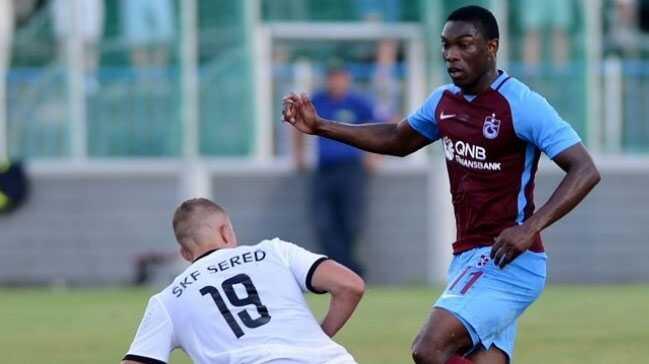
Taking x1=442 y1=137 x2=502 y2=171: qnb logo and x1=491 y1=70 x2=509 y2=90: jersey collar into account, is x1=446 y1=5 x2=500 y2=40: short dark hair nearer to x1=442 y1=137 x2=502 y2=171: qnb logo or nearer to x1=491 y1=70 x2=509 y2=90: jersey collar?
x1=491 y1=70 x2=509 y2=90: jersey collar

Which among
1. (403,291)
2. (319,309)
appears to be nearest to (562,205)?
(319,309)

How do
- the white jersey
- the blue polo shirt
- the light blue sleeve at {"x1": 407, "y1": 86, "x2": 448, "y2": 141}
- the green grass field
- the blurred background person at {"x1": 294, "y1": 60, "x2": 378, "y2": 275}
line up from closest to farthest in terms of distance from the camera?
the white jersey, the light blue sleeve at {"x1": 407, "y1": 86, "x2": 448, "y2": 141}, the green grass field, the blue polo shirt, the blurred background person at {"x1": 294, "y1": 60, "x2": 378, "y2": 275}

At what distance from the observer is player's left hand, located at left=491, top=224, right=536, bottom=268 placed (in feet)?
26.0

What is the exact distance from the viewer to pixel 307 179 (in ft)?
69.8

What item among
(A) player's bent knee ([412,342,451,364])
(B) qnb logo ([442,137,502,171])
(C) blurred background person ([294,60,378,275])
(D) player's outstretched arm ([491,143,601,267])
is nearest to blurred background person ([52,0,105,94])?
(C) blurred background person ([294,60,378,275])

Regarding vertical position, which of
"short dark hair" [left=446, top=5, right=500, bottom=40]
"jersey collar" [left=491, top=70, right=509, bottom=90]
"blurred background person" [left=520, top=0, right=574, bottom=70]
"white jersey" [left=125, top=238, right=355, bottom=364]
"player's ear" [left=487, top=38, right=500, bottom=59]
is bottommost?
"blurred background person" [left=520, top=0, right=574, bottom=70]

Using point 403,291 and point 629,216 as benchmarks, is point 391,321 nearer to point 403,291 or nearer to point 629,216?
point 403,291

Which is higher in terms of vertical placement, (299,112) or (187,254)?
(299,112)

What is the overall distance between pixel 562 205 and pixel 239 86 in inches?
550

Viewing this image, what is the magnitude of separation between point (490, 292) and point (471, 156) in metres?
0.62

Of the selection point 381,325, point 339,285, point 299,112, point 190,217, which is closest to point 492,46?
point 299,112

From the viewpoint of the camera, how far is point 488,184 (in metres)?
8.41

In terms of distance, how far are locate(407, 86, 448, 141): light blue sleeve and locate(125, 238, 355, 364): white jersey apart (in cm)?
155

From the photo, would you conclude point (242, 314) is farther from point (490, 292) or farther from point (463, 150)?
point (463, 150)
